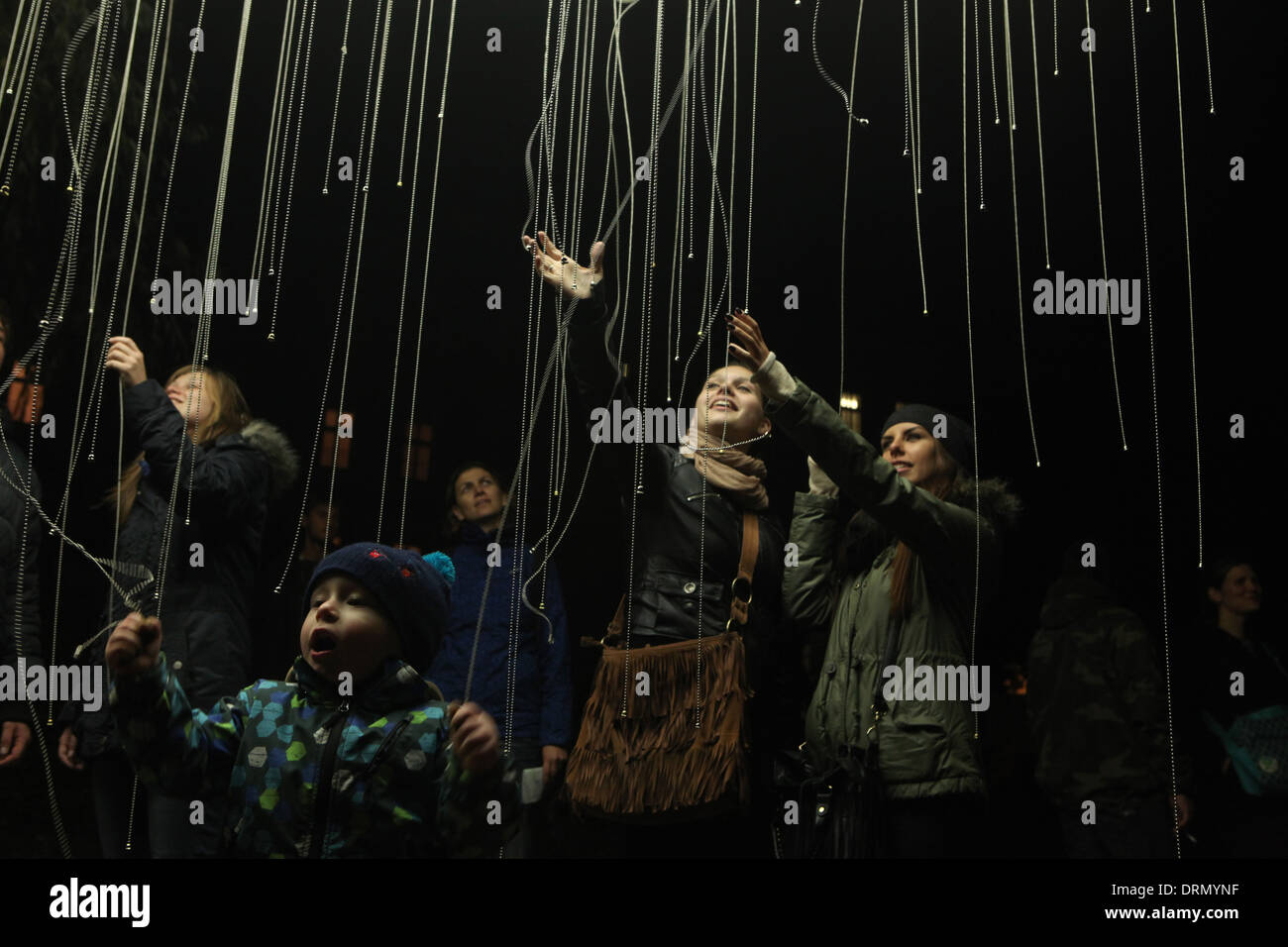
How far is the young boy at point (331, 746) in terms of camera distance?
209 cm

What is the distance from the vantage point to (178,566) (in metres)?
2.67

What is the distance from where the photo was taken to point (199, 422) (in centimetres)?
280

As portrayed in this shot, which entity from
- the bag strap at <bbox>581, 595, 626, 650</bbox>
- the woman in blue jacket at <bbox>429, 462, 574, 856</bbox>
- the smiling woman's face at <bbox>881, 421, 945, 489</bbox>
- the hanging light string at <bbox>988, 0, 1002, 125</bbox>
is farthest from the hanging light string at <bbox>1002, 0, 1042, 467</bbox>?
the woman in blue jacket at <bbox>429, 462, 574, 856</bbox>

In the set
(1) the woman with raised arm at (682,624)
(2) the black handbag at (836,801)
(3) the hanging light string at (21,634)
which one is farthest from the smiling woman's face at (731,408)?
(3) the hanging light string at (21,634)

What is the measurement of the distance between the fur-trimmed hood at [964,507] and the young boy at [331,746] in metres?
0.91

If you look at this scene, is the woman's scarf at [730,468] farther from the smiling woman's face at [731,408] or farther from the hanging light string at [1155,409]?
the hanging light string at [1155,409]

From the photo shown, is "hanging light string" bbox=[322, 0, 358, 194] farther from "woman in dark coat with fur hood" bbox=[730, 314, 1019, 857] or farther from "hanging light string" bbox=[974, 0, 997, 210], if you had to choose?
"hanging light string" bbox=[974, 0, 997, 210]

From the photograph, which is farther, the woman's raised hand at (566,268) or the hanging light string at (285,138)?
the hanging light string at (285,138)

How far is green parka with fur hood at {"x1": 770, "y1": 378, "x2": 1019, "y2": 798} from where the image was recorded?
2.49 meters

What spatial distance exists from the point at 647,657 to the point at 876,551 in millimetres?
519

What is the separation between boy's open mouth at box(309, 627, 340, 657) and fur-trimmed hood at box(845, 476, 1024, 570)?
107 centimetres

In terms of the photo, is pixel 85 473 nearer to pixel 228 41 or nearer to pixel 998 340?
pixel 228 41

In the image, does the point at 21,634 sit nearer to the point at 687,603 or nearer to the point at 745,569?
the point at 687,603

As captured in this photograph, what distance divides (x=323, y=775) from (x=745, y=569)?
0.96m
